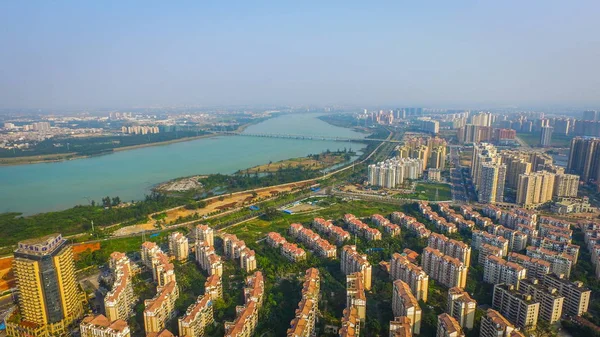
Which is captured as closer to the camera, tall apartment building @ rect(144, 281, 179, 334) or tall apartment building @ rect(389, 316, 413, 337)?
tall apartment building @ rect(389, 316, 413, 337)

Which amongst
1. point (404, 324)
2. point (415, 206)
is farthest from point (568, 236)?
point (404, 324)

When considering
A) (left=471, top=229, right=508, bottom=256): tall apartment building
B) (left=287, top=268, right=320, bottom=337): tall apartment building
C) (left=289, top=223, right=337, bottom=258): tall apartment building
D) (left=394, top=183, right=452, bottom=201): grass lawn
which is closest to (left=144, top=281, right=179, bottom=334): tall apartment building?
(left=287, top=268, right=320, bottom=337): tall apartment building

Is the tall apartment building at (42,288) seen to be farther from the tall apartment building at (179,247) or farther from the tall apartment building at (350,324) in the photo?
the tall apartment building at (350,324)

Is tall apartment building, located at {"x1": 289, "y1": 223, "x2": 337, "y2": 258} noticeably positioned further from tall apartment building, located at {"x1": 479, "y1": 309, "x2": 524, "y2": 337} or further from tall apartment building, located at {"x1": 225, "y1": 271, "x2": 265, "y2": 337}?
tall apartment building, located at {"x1": 479, "y1": 309, "x2": 524, "y2": 337}

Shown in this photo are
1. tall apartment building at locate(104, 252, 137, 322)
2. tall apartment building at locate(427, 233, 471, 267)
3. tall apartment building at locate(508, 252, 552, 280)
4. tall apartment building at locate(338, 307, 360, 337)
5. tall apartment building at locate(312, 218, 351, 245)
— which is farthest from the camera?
tall apartment building at locate(312, 218, 351, 245)

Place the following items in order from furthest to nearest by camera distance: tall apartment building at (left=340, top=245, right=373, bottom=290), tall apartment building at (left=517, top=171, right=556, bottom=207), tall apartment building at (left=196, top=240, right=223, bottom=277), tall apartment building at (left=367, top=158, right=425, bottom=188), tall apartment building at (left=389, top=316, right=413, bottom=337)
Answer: tall apartment building at (left=367, top=158, right=425, bottom=188) → tall apartment building at (left=517, top=171, right=556, bottom=207) → tall apartment building at (left=196, top=240, right=223, bottom=277) → tall apartment building at (left=340, top=245, right=373, bottom=290) → tall apartment building at (left=389, top=316, right=413, bottom=337)

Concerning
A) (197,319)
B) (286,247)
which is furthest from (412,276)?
(197,319)

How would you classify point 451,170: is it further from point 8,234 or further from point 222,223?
point 8,234

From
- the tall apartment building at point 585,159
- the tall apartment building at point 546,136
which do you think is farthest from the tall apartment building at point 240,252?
the tall apartment building at point 546,136
